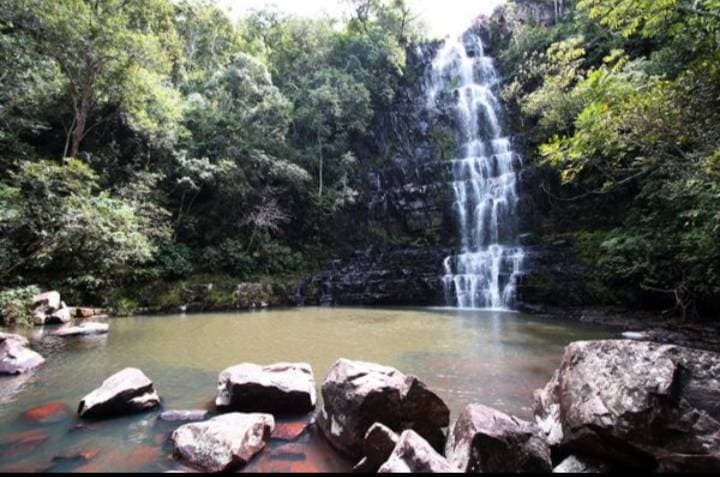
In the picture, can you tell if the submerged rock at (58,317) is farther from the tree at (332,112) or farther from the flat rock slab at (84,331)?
the tree at (332,112)

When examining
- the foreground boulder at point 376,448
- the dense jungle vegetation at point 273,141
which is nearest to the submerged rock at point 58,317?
the dense jungle vegetation at point 273,141

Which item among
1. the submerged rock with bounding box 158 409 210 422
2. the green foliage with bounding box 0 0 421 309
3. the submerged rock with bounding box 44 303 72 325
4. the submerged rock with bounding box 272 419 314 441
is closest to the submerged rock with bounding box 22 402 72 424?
the submerged rock with bounding box 158 409 210 422

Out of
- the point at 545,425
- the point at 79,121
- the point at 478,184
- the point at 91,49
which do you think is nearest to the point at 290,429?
the point at 545,425

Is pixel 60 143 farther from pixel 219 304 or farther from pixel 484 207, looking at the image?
pixel 484 207

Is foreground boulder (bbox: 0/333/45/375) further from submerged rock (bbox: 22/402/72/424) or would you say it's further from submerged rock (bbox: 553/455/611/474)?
submerged rock (bbox: 553/455/611/474)

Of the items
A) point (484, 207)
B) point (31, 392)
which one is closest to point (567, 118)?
point (484, 207)

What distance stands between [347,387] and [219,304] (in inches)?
481

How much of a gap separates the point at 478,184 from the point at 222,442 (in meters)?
17.8

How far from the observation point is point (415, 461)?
105 inches

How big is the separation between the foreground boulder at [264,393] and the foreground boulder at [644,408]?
2.67m

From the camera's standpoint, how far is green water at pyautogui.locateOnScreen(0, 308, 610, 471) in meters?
3.45

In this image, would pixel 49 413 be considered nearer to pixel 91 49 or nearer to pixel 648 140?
pixel 648 140

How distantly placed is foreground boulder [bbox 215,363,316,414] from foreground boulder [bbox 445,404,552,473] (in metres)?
1.97

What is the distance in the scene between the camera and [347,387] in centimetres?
359
